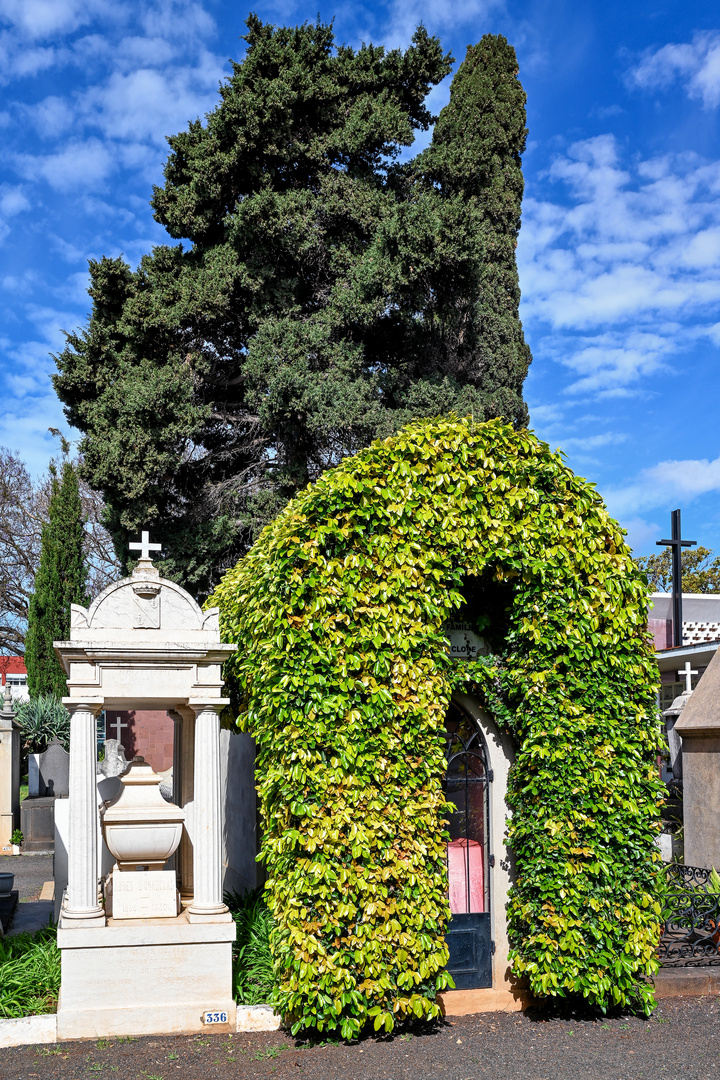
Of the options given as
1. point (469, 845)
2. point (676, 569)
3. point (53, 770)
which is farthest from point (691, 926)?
point (53, 770)

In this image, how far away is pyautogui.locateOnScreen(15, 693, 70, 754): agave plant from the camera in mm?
18719

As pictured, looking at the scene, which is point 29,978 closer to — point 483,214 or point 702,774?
point 702,774

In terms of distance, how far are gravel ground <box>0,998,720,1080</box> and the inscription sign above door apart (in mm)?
2698

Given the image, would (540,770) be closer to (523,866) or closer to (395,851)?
(523,866)

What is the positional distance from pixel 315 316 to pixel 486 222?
432cm

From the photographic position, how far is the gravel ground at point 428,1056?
17.7 feet

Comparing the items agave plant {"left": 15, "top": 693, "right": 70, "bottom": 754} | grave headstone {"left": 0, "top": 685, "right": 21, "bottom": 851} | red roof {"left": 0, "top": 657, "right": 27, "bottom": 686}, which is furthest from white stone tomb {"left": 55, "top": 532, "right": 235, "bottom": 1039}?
red roof {"left": 0, "top": 657, "right": 27, "bottom": 686}

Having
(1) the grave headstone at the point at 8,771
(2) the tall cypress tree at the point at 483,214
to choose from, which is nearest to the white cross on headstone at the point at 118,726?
(1) the grave headstone at the point at 8,771

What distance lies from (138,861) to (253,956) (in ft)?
3.87

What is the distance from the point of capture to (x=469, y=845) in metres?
6.95

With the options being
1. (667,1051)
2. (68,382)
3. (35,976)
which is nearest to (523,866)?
(667,1051)

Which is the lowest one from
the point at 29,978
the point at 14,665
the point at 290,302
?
the point at 29,978

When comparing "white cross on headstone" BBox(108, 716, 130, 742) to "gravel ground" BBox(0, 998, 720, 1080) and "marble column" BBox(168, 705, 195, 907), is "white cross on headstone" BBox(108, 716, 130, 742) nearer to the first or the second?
"marble column" BBox(168, 705, 195, 907)

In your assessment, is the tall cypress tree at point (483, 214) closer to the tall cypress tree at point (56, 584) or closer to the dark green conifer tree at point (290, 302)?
the dark green conifer tree at point (290, 302)
